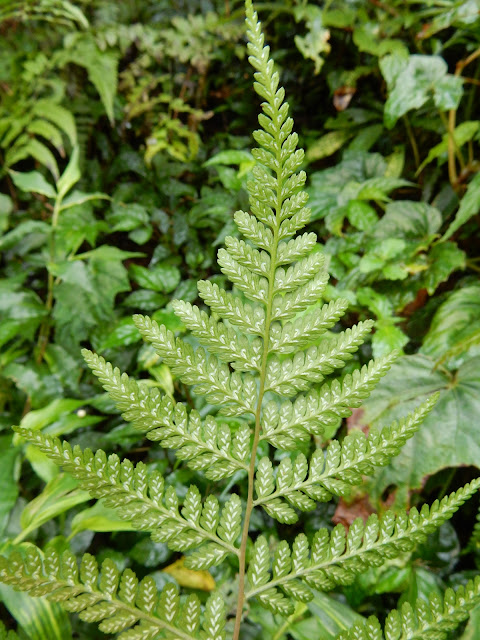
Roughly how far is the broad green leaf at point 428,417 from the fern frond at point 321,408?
48 cm

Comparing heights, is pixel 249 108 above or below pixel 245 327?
above

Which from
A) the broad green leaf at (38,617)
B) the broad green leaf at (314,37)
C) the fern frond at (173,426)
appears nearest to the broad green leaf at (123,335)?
the broad green leaf at (38,617)

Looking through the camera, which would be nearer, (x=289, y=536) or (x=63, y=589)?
(x=63, y=589)

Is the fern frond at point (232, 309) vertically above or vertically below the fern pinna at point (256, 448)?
above

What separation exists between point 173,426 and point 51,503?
0.60m

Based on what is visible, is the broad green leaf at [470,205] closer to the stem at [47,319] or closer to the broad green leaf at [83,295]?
the broad green leaf at [83,295]

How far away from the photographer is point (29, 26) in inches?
78.9

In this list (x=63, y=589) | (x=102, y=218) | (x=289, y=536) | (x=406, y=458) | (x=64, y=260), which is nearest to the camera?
(x=63, y=589)

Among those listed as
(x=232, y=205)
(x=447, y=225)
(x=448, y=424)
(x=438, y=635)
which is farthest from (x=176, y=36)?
(x=438, y=635)

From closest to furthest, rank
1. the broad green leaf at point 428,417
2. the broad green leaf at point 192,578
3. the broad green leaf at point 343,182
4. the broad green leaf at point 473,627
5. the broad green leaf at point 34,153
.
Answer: the broad green leaf at point 473,627
the broad green leaf at point 428,417
the broad green leaf at point 192,578
the broad green leaf at point 343,182
the broad green leaf at point 34,153

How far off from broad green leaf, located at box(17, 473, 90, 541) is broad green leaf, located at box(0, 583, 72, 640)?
11 cm

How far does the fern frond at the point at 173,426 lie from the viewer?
1.19ft

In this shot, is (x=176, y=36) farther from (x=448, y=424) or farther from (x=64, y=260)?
(x=448, y=424)

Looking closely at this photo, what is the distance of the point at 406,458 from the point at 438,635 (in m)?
0.45
